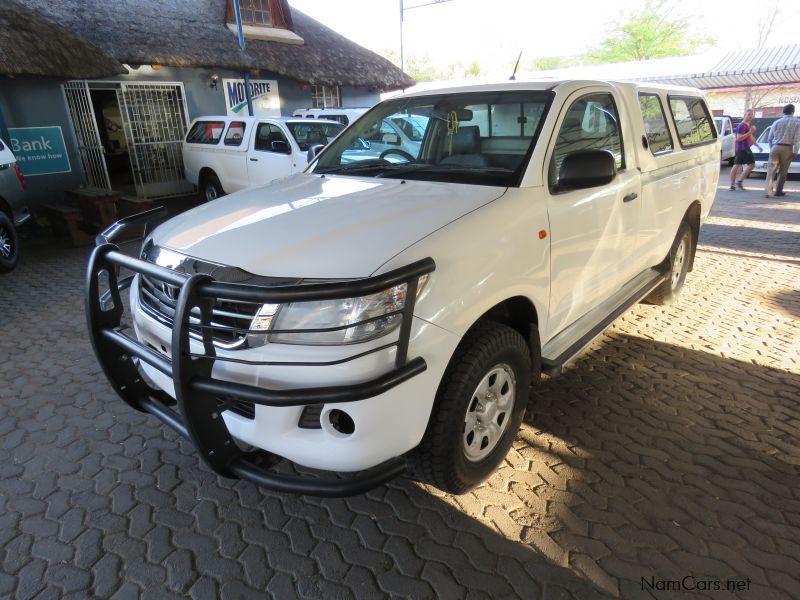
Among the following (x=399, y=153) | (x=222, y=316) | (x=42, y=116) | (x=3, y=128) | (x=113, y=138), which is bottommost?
(x=222, y=316)

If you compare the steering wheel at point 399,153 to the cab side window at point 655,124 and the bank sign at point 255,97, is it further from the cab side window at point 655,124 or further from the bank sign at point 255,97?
the bank sign at point 255,97

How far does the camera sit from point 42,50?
28.8 ft

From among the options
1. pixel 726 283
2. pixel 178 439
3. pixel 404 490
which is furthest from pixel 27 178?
pixel 726 283

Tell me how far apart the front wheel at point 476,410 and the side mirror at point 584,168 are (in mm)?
836

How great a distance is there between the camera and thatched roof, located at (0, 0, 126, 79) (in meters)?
8.37

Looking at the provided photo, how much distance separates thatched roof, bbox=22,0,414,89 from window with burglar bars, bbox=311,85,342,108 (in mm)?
848

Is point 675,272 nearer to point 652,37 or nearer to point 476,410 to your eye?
point 476,410

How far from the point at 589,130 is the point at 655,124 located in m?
1.17

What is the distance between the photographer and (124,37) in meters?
10.9


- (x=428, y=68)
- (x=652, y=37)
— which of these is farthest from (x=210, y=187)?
(x=428, y=68)

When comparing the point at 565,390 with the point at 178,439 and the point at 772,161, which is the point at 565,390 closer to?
the point at 178,439

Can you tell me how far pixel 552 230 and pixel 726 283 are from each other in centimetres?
417

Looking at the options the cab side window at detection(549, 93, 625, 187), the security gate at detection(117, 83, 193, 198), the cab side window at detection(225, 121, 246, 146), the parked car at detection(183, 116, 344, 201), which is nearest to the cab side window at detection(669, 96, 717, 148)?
the cab side window at detection(549, 93, 625, 187)

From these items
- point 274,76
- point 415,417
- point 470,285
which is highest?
point 274,76
